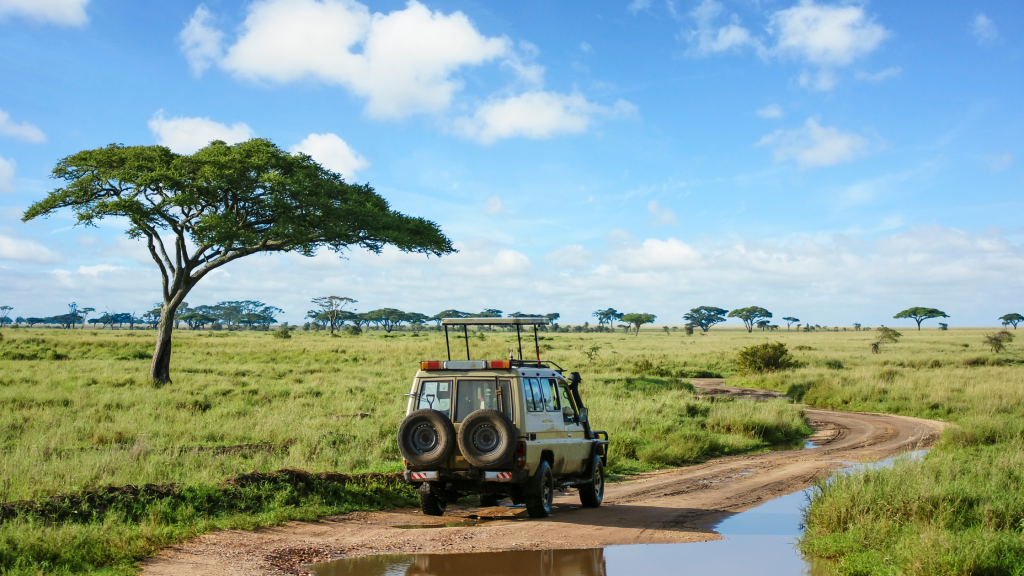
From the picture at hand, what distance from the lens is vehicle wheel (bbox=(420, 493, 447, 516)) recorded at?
1066 centimetres

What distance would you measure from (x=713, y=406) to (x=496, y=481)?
53.7 ft

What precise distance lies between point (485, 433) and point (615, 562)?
239 cm

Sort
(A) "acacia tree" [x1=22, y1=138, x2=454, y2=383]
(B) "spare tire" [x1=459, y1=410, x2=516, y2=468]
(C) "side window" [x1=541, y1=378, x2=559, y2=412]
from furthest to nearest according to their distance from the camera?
(A) "acacia tree" [x1=22, y1=138, x2=454, y2=383] < (C) "side window" [x1=541, y1=378, x2=559, y2=412] < (B) "spare tire" [x1=459, y1=410, x2=516, y2=468]

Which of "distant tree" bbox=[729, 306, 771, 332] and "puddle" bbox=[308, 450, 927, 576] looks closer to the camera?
"puddle" bbox=[308, 450, 927, 576]

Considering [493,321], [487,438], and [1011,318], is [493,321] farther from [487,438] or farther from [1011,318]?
[1011,318]

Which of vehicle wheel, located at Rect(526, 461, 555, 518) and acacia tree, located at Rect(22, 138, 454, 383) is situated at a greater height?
acacia tree, located at Rect(22, 138, 454, 383)

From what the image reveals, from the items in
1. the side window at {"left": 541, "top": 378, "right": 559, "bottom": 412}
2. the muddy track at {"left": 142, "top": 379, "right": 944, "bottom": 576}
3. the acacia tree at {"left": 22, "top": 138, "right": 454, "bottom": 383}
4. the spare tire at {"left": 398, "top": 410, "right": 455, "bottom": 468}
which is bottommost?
the muddy track at {"left": 142, "top": 379, "right": 944, "bottom": 576}

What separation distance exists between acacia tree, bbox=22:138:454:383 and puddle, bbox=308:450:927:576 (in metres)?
20.5

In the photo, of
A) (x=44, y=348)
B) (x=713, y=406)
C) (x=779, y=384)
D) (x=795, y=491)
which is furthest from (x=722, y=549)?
(x=44, y=348)

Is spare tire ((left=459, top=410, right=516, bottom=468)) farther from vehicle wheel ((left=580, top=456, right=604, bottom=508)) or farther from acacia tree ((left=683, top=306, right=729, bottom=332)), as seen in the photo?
acacia tree ((left=683, top=306, right=729, bottom=332))

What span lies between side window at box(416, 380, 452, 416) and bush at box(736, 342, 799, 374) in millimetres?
33647

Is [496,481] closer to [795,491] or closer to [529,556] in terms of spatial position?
[529,556]

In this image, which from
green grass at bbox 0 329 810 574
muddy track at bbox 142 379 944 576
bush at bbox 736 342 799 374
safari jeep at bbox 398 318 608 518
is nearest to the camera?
muddy track at bbox 142 379 944 576

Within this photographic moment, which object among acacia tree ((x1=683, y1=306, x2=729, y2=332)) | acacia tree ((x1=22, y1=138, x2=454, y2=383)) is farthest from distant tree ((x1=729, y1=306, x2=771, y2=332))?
A: acacia tree ((x1=22, y1=138, x2=454, y2=383))
